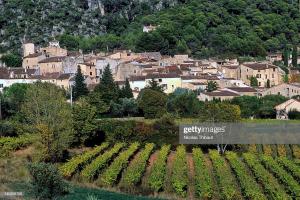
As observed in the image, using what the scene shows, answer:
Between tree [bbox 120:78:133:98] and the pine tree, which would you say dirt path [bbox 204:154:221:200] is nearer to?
tree [bbox 120:78:133:98]

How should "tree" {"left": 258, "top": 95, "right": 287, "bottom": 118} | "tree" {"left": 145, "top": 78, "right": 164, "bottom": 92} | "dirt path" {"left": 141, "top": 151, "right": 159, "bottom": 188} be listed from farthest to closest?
1. "tree" {"left": 145, "top": 78, "right": 164, "bottom": 92}
2. "tree" {"left": 258, "top": 95, "right": 287, "bottom": 118}
3. "dirt path" {"left": 141, "top": 151, "right": 159, "bottom": 188}

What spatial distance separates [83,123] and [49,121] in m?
3.58

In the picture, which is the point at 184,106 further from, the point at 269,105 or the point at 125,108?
the point at 269,105

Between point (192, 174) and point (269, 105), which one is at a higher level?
point (269, 105)

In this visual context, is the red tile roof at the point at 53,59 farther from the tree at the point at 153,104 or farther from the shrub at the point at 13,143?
the shrub at the point at 13,143

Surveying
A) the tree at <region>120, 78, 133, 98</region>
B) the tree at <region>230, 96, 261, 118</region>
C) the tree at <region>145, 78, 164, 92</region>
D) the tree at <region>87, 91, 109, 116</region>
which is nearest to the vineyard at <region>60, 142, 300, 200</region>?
the tree at <region>87, 91, 109, 116</region>

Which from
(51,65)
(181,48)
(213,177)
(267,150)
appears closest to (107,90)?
(267,150)

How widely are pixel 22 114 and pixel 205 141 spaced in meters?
12.7

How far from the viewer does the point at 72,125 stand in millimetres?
36906

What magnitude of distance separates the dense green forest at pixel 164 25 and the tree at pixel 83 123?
4094 centimetres

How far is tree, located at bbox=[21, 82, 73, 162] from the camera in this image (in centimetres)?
3394

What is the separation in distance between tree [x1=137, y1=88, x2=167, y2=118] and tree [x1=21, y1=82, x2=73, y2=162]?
386 inches

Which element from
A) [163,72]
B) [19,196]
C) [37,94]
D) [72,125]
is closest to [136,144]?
[72,125]

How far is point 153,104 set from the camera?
46031mm
